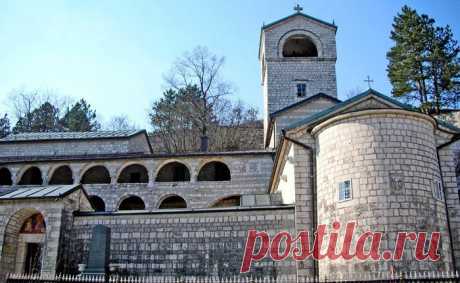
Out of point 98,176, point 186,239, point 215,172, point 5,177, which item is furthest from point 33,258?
point 5,177

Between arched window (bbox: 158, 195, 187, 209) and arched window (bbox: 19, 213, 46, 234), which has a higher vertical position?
arched window (bbox: 158, 195, 187, 209)

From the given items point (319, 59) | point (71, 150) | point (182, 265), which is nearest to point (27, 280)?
point (182, 265)

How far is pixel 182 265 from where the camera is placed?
12.5 metres

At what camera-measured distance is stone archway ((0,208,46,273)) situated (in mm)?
13734

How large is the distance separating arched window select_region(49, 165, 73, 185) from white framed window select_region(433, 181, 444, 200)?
19.6 m

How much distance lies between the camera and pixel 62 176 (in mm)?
24703

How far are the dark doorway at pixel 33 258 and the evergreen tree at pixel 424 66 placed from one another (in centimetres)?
2142

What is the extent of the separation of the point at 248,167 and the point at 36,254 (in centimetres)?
1070

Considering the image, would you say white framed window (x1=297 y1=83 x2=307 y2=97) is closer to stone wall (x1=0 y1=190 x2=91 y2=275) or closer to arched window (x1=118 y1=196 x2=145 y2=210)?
arched window (x1=118 y1=196 x2=145 y2=210)

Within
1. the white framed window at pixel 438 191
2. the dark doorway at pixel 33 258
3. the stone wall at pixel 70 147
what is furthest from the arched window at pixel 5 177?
the white framed window at pixel 438 191

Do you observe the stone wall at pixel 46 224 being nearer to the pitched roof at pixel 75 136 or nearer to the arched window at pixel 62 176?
the arched window at pixel 62 176

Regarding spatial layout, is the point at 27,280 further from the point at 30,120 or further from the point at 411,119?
the point at 30,120

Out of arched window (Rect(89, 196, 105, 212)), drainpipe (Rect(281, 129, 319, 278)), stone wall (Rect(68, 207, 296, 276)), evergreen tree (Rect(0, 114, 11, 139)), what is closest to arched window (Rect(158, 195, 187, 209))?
arched window (Rect(89, 196, 105, 212))

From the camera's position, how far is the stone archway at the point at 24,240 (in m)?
13.7
